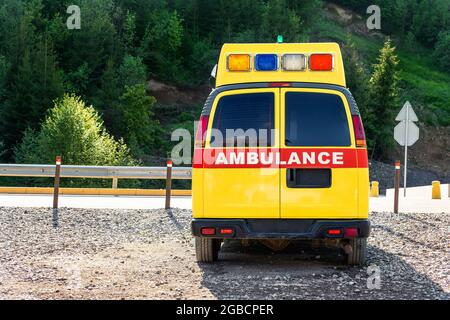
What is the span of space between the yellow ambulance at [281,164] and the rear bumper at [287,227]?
0.01 meters

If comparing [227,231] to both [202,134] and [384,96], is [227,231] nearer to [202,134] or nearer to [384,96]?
[202,134]

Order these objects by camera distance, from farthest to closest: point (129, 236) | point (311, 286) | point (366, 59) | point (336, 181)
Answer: point (366, 59) < point (129, 236) < point (336, 181) < point (311, 286)

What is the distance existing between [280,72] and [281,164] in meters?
1.22

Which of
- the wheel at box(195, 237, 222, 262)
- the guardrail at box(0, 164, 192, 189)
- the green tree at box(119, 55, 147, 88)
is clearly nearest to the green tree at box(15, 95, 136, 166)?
the green tree at box(119, 55, 147, 88)

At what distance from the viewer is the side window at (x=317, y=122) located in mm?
8938

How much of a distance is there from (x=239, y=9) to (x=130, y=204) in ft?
209

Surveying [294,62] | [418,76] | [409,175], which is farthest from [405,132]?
[418,76]

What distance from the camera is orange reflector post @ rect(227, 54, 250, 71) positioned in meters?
9.35

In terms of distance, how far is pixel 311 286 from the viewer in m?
8.17

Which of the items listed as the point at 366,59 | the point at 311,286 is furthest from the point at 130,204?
the point at 366,59

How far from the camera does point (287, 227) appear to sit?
8875 millimetres

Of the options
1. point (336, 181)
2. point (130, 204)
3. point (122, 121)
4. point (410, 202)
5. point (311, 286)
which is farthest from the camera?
point (122, 121)

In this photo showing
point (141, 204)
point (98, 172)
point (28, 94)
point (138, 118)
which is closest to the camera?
point (141, 204)
